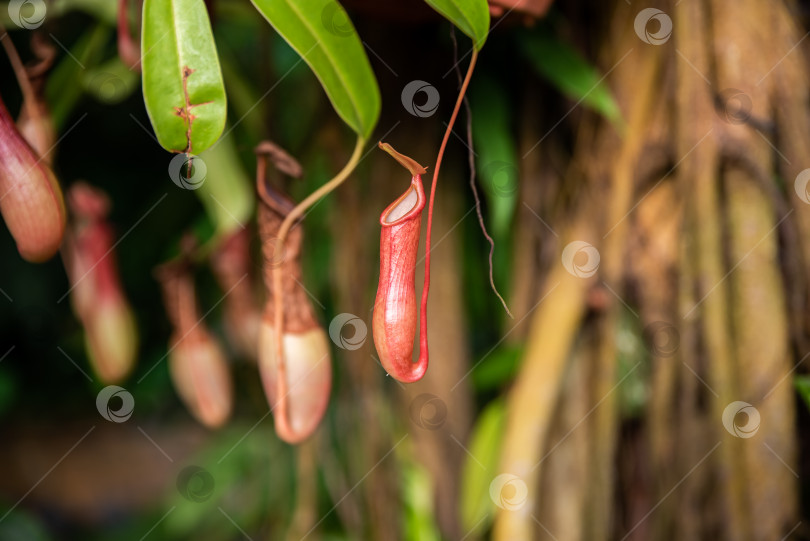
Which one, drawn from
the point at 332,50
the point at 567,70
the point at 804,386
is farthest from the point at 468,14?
the point at 804,386

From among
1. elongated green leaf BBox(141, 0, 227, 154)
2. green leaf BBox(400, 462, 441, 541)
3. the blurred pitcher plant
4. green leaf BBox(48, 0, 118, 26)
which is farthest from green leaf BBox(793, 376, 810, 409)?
green leaf BBox(48, 0, 118, 26)

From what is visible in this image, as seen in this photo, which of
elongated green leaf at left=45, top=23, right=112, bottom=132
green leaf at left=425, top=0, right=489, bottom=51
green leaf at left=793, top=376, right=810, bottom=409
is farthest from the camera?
elongated green leaf at left=45, top=23, right=112, bottom=132

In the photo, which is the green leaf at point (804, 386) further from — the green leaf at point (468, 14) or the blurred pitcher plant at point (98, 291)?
the blurred pitcher plant at point (98, 291)

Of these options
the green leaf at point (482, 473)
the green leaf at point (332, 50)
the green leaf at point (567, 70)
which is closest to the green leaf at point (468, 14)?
the green leaf at point (332, 50)

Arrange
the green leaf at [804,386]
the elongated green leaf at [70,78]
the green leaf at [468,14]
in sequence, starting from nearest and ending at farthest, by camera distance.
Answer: the green leaf at [468,14] < the green leaf at [804,386] < the elongated green leaf at [70,78]

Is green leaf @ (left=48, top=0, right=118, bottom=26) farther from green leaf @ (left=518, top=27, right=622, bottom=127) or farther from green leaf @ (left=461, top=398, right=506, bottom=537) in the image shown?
green leaf @ (left=461, top=398, right=506, bottom=537)

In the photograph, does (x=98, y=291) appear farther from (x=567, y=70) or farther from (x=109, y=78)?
(x=567, y=70)
